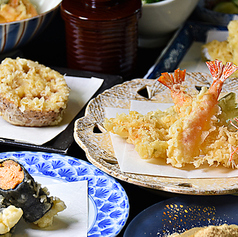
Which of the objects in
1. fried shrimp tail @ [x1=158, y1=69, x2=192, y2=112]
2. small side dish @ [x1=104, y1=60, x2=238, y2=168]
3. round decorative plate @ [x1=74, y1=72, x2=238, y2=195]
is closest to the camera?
round decorative plate @ [x1=74, y1=72, x2=238, y2=195]

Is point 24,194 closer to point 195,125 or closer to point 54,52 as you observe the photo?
point 195,125

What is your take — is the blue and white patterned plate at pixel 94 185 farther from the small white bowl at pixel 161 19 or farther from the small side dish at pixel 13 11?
the small white bowl at pixel 161 19

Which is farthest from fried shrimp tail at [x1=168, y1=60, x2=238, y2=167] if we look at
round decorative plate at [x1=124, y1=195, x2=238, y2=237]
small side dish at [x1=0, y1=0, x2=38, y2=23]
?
small side dish at [x1=0, y1=0, x2=38, y2=23]

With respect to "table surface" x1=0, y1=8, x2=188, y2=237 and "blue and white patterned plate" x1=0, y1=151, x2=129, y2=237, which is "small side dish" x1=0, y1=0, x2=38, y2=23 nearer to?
"table surface" x1=0, y1=8, x2=188, y2=237

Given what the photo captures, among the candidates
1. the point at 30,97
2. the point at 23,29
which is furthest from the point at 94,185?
the point at 23,29

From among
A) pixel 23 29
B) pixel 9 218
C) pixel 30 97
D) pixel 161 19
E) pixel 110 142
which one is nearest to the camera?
pixel 9 218

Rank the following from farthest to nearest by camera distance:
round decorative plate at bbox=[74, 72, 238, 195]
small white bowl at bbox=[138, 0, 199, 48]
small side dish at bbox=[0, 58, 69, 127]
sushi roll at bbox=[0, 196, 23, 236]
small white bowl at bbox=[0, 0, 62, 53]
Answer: small white bowl at bbox=[138, 0, 199, 48] → small white bowl at bbox=[0, 0, 62, 53] → small side dish at bbox=[0, 58, 69, 127] → round decorative plate at bbox=[74, 72, 238, 195] → sushi roll at bbox=[0, 196, 23, 236]
